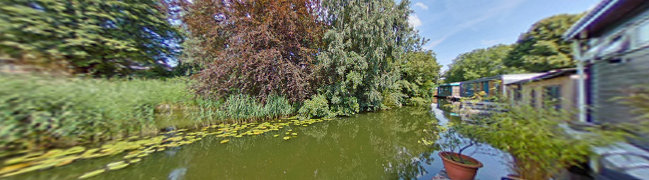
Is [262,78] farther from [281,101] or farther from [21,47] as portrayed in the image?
[21,47]

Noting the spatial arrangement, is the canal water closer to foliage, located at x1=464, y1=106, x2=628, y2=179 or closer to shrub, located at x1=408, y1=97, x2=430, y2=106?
foliage, located at x1=464, y1=106, x2=628, y2=179

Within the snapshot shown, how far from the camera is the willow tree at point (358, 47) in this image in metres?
6.12

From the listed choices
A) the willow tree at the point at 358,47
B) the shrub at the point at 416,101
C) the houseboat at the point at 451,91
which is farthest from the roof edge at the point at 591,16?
the houseboat at the point at 451,91

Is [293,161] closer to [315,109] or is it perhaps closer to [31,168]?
[315,109]

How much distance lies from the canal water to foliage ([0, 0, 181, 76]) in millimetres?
3702

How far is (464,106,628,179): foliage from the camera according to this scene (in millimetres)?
1313

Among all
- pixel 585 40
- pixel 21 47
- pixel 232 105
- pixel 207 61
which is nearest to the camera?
pixel 585 40

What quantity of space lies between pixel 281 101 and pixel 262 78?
1.11m

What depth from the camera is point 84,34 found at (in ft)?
14.5

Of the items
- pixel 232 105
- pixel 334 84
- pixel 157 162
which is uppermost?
pixel 334 84

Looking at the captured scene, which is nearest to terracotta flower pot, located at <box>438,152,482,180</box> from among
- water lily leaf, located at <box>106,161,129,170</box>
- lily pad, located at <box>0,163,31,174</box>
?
water lily leaf, located at <box>106,161,129,170</box>

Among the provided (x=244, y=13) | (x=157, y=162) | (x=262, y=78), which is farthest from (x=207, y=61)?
(x=157, y=162)

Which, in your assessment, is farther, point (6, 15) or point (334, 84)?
point (334, 84)

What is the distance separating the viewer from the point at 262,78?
5.42 meters
